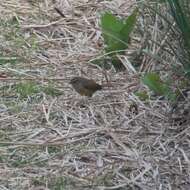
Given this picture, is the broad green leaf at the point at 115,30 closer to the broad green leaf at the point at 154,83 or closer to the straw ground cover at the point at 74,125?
the straw ground cover at the point at 74,125

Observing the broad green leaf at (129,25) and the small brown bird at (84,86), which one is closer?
the small brown bird at (84,86)

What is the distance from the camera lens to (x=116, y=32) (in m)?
2.92

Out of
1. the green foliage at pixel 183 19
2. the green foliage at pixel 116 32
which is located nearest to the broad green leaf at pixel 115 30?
the green foliage at pixel 116 32

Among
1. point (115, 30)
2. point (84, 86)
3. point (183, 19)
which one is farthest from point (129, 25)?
point (183, 19)

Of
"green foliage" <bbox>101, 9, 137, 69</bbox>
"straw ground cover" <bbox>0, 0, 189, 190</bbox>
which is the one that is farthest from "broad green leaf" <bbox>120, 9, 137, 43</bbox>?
"straw ground cover" <bbox>0, 0, 189, 190</bbox>

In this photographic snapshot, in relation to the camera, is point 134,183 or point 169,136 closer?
point 134,183

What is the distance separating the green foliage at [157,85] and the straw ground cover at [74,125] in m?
0.05

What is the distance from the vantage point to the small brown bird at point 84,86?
8.55 feet

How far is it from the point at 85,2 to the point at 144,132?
1.32 metres

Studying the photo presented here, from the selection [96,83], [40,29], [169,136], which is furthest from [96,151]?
[40,29]

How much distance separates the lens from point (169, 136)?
240 centimetres

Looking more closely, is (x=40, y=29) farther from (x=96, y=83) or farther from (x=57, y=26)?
(x=96, y=83)

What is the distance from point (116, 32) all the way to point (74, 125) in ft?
2.00

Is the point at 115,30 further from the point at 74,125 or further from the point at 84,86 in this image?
the point at 74,125
